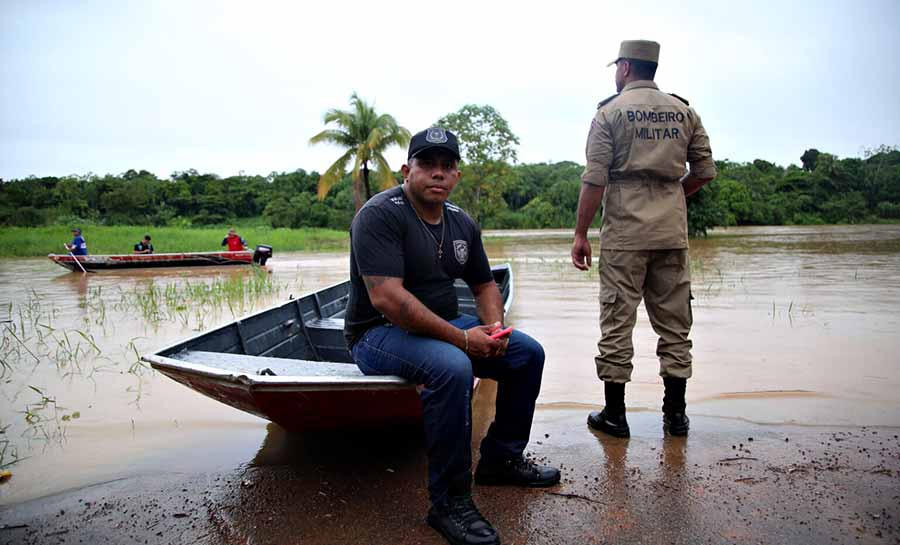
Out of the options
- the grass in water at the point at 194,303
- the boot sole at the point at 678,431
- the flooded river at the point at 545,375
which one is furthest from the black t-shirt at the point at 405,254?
the grass in water at the point at 194,303

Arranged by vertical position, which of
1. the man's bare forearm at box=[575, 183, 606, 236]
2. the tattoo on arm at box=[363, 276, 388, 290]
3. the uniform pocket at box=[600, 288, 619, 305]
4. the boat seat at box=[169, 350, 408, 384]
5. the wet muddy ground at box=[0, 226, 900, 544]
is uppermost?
the man's bare forearm at box=[575, 183, 606, 236]

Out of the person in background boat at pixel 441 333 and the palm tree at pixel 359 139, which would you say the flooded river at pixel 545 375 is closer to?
the person in background boat at pixel 441 333

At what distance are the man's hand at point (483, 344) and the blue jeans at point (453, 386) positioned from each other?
9cm

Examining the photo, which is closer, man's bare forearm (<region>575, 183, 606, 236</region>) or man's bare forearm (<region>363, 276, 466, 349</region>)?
man's bare forearm (<region>363, 276, 466, 349</region>)

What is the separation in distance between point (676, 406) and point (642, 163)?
53.4 inches

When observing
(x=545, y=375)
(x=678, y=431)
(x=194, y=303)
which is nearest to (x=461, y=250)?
(x=678, y=431)

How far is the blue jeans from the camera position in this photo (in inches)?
90.4

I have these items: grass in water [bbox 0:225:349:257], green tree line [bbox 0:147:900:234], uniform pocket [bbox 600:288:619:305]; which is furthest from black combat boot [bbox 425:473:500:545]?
green tree line [bbox 0:147:900:234]

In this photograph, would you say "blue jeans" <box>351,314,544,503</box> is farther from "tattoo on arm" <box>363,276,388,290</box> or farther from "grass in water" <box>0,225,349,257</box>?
"grass in water" <box>0,225,349,257</box>

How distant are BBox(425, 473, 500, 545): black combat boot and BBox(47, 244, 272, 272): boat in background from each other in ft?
47.0

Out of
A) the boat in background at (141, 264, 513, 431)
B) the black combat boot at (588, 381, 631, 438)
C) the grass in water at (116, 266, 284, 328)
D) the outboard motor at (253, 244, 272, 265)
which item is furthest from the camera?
the outboard motor at (253, 244, 272, 265)

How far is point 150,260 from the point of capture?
16.8 metres

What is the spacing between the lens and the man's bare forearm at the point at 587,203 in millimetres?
3169

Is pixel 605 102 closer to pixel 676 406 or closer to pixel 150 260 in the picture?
pixel 676 406
